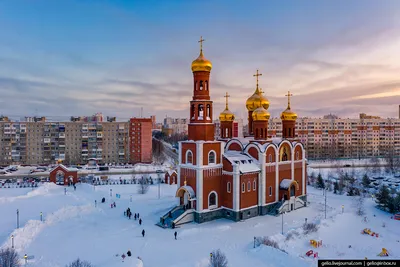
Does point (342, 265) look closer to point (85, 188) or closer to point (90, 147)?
point (85, 188)

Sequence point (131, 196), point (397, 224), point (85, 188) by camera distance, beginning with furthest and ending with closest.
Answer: point (85, 188) → point (131, 196) → point (397, 224)

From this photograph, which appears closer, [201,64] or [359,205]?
[201,64]

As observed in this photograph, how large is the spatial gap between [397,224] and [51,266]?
69.5 feet

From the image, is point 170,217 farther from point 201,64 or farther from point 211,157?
point 201,64

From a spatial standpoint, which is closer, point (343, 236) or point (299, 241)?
point (299, 241)

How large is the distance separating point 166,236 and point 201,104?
Answer: 29.4ft

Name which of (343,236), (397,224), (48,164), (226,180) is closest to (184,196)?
(226,180)

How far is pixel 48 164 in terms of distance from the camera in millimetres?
54719

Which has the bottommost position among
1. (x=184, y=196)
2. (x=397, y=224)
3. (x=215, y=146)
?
(x=397, y=224)

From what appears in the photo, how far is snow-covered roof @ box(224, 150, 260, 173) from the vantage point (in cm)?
2369

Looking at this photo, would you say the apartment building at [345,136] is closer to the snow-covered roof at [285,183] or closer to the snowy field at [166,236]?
the snowy field at [166,236]

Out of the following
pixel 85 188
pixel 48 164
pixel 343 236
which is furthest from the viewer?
pixel 48 164

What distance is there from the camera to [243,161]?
24562 millimetres

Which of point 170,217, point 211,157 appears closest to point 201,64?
point 211,157
